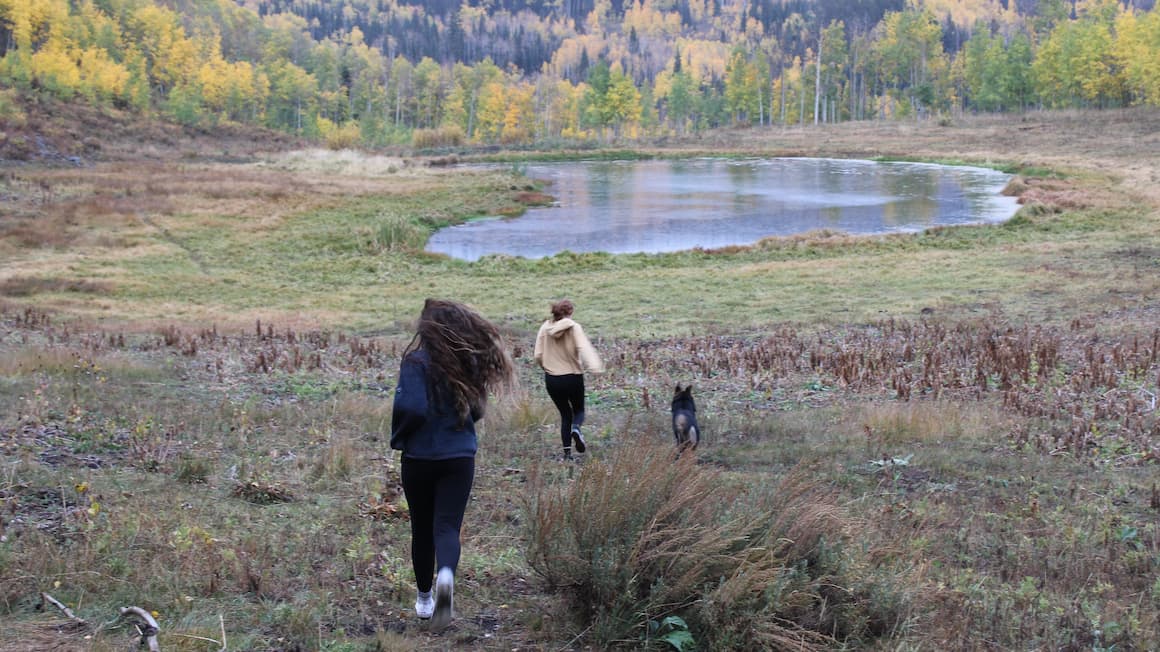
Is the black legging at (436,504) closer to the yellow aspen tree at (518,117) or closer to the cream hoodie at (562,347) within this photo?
the cream hoodie at (562,347)

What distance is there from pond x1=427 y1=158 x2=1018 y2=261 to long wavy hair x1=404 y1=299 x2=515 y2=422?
27892mm

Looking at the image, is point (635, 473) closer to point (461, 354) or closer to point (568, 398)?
point (461, 354)

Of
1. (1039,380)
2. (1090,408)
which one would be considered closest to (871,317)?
(1039,380)

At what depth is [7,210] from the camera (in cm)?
3406

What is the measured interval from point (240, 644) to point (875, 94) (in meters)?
149

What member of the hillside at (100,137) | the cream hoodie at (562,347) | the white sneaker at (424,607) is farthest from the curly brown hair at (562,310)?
the hillside at (100,137)

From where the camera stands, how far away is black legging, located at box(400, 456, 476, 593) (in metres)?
4.57

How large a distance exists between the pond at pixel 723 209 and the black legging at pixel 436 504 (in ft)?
91.9

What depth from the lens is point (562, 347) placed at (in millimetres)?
8625

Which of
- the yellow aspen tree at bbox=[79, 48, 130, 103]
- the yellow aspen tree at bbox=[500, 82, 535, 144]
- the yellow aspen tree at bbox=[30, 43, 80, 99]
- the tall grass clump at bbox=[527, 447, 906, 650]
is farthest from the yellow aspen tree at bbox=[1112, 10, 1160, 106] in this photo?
the yellow aspen tree at bbox=[79, 48, 130, 103]

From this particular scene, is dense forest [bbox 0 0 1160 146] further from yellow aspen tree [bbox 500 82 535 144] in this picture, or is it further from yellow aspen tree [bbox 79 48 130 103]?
yellow aspen tree [bbox 500 82 535 144]

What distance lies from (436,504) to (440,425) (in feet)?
1.32

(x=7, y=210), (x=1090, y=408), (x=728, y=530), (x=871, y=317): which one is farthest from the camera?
(x=7, y=210)

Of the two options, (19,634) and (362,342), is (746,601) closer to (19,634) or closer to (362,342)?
(19,634)
